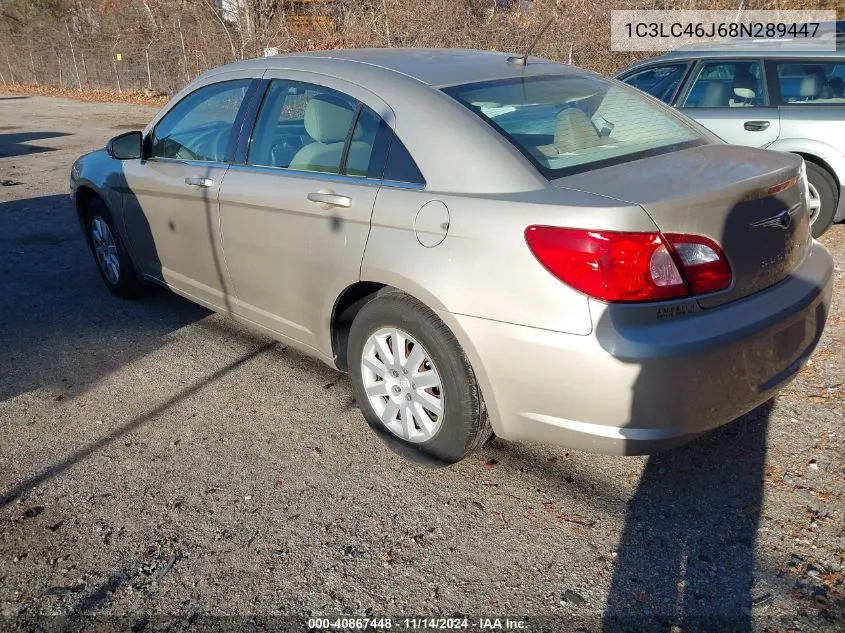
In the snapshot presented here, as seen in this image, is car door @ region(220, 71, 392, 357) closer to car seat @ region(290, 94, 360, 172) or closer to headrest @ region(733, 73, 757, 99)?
car seat @ region(290, 94, 360, 172)

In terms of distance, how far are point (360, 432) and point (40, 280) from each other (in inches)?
150

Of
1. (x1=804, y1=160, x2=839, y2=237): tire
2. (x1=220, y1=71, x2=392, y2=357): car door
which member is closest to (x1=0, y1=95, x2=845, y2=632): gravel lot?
(x1=220, y1=71, x2=392, y2=357): car door

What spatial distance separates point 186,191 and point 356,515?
2.24 meters

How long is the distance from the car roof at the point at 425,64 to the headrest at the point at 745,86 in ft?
10.1

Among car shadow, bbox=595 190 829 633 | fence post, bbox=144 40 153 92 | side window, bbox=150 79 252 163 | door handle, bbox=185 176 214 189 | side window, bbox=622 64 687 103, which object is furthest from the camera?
fence post, bbox=144 40 153 92

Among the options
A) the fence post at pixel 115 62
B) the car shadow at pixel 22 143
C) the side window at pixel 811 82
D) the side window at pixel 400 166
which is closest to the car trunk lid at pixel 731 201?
the side window at pixel 400 166

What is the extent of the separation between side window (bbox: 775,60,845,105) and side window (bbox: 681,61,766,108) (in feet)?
0.59

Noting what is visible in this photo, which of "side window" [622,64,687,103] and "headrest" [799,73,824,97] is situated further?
"side window" [622,64,687,103]

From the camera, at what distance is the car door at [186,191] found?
13.4 feet

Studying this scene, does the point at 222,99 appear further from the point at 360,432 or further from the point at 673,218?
the point at 673,218

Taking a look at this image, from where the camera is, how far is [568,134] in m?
3.14

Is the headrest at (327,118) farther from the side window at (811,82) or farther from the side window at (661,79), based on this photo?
the side window at (811,82)

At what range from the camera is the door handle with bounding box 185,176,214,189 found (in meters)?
4.00

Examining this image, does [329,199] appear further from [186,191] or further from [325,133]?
[186,191]
